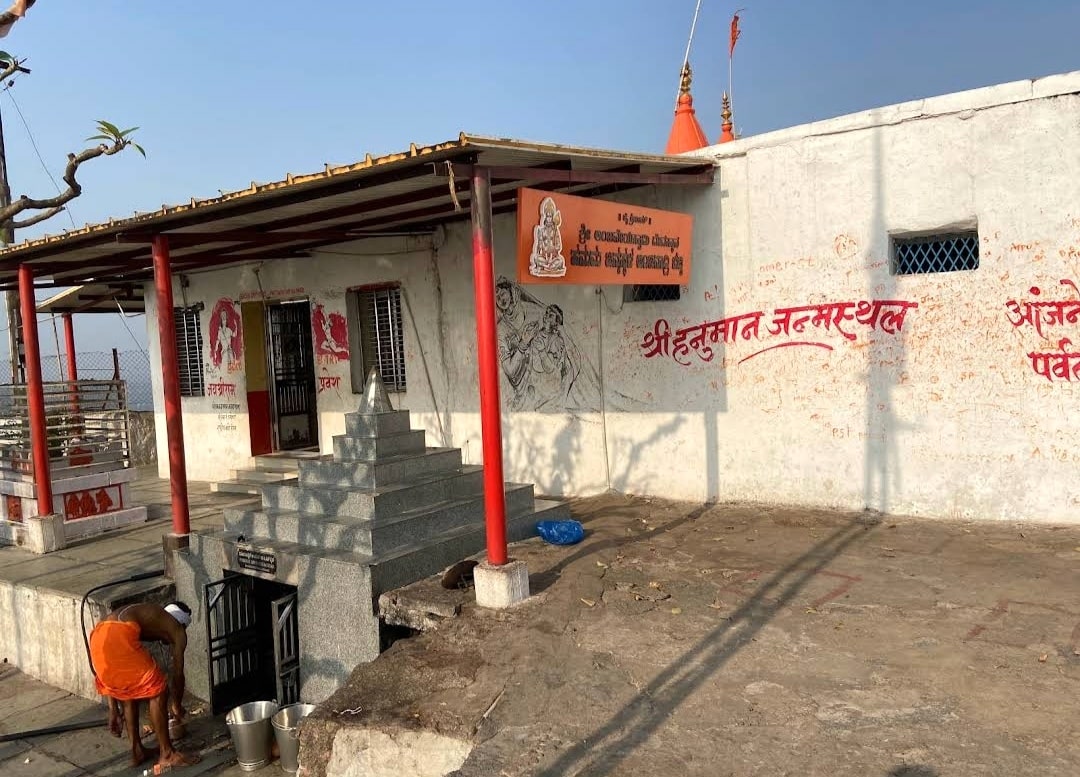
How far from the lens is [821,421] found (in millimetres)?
7281

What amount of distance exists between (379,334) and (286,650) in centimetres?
512

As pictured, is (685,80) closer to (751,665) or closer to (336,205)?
(336,205)

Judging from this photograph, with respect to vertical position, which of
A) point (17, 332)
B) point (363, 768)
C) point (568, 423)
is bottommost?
point (363, 768)

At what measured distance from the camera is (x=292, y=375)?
12227 mm

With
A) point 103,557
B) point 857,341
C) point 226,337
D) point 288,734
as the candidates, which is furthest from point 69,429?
point 857,341

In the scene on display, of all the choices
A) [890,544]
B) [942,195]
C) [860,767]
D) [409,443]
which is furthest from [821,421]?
[860,767]

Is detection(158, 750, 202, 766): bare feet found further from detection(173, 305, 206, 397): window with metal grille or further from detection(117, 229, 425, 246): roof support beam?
detection(173, 305, 206, 397): window with metal grille

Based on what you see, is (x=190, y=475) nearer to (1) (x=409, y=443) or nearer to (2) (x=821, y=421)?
(1) (x=409, y=443)

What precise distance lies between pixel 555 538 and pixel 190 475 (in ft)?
27.6

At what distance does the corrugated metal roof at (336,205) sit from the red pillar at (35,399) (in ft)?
1.15

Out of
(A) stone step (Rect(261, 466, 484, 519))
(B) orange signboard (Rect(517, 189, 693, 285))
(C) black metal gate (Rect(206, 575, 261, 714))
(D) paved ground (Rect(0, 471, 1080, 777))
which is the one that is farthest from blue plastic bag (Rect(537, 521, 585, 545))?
(C) black metal gate (Rect(206, 575, 261, 714))

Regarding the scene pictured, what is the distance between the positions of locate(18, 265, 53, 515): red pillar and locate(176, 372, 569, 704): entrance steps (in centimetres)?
279

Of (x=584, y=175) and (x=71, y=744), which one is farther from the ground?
(x=584, y=175)

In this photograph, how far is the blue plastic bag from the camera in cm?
668
